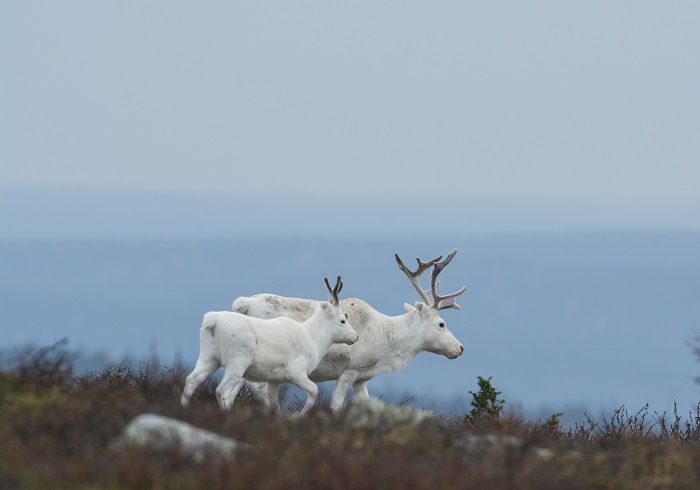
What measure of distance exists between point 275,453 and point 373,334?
780 cm

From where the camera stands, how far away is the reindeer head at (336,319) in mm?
17609

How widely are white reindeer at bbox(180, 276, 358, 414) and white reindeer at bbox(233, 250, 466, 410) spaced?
3.43 ft

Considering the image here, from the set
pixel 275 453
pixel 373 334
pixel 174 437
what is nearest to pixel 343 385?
pixel 373 334

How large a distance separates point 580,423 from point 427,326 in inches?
98.4

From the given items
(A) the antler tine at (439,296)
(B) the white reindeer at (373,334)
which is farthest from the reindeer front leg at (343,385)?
(A) the antler tine at (439,296)

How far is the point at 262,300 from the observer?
18547 millimetres

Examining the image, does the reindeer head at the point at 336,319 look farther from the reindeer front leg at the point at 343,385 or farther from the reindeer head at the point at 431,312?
the reindeer head at the point at 431,312

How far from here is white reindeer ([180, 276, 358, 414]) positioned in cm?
1600

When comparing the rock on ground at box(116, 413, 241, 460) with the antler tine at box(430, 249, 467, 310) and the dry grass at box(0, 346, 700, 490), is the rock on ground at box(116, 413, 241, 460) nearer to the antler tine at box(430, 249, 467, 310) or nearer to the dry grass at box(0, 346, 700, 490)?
the dry grass at box(0, 346, 700, 490)

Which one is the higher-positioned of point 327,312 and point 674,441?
point 327,312

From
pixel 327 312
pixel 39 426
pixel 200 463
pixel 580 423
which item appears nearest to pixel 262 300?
pixel 327 312

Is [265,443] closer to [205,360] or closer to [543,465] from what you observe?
[543,465]

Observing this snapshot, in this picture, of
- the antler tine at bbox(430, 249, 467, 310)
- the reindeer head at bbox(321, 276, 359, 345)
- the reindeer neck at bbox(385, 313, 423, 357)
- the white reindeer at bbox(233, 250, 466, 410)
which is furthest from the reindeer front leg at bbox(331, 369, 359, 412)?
the antler tine at bbox(430, 249, 467, 310)

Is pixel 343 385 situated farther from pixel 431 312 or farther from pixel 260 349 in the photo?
pixel 260 349
